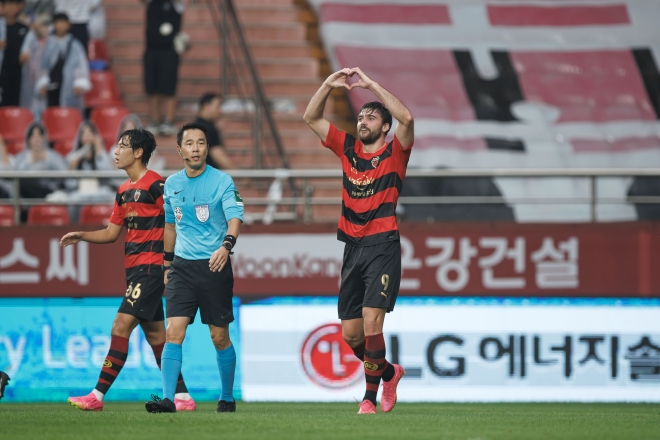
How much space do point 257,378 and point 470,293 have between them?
2310 millimetres

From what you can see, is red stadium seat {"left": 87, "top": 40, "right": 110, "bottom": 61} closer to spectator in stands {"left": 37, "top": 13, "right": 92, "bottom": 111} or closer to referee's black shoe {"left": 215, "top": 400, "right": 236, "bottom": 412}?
spectator in stands {"left": 37, "top": 13, "right": 92, "bottom": 111}

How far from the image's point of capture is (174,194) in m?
7.49

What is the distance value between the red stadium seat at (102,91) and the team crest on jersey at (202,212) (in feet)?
24.5

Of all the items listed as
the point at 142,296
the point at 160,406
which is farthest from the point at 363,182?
the point at 160,406

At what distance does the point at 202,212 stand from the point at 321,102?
1.11m

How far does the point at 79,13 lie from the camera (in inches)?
579

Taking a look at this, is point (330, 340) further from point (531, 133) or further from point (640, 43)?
point (640, 43)

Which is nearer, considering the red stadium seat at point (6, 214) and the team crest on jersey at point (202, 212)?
the team crest on jersey at point (202, 212)

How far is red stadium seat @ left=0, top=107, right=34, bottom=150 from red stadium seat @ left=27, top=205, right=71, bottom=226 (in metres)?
2.10

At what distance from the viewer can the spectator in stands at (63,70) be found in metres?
14.0

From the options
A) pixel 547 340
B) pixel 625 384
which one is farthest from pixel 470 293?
pixel 625 384

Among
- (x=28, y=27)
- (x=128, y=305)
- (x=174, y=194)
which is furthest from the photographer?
(x=28, y=27)

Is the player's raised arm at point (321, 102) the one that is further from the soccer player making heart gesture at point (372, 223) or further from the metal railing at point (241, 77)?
the metal railing at point (241, 77)

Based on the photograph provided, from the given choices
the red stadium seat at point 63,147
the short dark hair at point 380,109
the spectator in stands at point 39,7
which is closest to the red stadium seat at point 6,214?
the red stadium seat at point 63,147
